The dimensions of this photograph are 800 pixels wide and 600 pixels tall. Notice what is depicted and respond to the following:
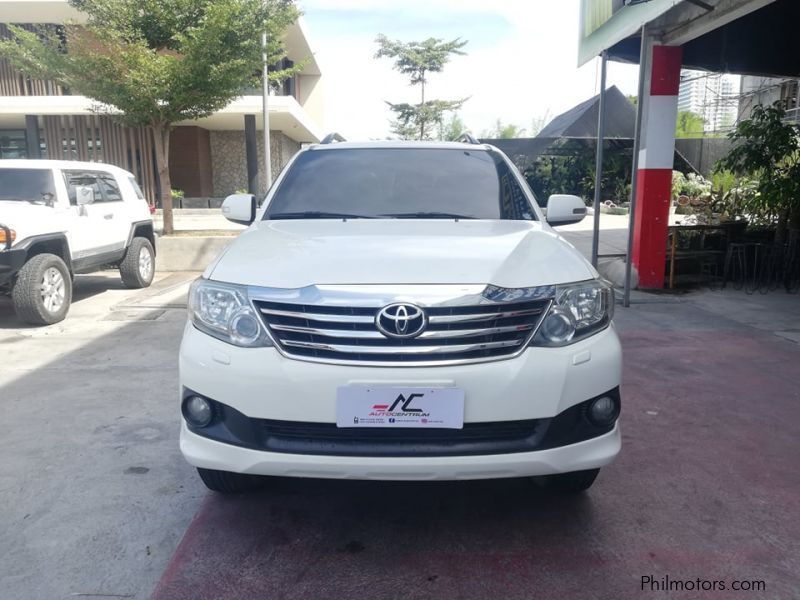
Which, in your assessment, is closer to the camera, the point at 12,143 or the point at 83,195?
the point at 83,195

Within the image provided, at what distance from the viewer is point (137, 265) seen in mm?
8703

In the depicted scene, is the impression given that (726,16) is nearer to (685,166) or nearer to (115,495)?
(115,495)

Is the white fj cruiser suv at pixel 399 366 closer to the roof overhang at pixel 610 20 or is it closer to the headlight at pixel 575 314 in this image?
the headlight at pixel 575 314

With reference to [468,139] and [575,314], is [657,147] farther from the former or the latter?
[575,314]

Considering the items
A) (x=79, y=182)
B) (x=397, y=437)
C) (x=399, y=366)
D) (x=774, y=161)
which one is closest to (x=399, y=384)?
(x=399, y=366)

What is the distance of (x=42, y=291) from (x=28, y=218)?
737 millimetres

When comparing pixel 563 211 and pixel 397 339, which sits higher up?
pixel 563 211

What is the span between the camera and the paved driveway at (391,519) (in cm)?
239

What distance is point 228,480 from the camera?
283 cm

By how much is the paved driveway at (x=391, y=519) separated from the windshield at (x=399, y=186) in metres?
1.42

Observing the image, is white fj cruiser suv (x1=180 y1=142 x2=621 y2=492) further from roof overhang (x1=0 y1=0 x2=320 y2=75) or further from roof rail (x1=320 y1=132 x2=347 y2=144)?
roof overhang (x1=0 y1=0 x2=320 y2=75)

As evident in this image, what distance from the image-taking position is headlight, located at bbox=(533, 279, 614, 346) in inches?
94.7

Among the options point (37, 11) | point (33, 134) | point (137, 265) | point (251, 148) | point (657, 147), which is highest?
point (37, 11)

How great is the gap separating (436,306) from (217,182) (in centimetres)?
2279
